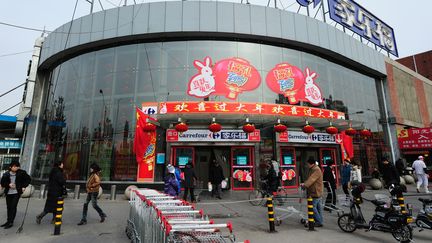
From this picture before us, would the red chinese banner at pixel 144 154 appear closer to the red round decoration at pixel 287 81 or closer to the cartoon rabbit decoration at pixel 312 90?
the red round decoration at pixel 287 81

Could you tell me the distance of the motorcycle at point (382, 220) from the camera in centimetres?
557

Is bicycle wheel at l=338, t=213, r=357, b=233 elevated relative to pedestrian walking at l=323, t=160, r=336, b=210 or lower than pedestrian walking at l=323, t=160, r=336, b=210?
lower

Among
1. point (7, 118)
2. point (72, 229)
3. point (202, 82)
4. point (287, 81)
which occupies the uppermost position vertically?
point (287, 81)

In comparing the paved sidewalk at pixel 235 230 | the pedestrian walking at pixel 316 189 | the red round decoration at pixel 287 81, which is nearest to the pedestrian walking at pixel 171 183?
the paved sidewalk at pixel 235 230

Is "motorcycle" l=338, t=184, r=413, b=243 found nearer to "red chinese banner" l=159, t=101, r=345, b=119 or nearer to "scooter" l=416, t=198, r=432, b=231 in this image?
"scooter" l=416, t=198, r=432, b=231

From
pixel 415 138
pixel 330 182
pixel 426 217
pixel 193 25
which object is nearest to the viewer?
pixel 426 217

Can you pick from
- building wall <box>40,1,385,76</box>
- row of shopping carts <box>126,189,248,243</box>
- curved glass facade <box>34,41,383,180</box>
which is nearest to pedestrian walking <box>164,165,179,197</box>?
row of shopping carts <box>126,189,248,243</box>

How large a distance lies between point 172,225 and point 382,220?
5.59 m

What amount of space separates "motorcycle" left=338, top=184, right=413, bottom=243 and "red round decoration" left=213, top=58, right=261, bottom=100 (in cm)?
914

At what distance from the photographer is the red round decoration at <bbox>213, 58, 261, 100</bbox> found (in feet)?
47.9

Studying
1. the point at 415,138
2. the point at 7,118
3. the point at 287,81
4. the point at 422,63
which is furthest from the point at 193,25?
the point at 422,63

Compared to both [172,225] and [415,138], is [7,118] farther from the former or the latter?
[415,138]

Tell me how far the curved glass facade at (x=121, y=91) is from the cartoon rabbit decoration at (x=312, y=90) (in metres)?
0.55

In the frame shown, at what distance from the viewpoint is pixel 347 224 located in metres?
6.55
